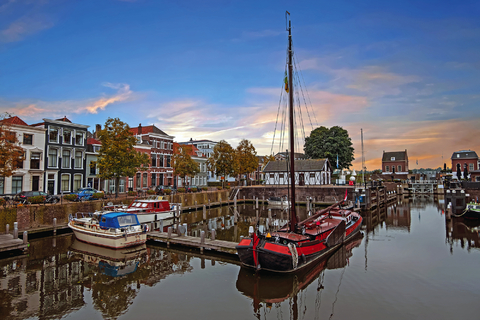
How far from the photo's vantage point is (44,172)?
37.7 metres

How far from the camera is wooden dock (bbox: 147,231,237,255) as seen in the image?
19.5m

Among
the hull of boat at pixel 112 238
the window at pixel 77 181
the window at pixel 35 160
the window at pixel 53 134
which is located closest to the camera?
the hull of boat at pixel 112 238

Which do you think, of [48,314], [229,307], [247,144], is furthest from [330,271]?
[247,144]

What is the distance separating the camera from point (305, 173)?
61.2 m

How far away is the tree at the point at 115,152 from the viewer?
36125 mm

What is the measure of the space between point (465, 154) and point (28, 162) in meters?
109

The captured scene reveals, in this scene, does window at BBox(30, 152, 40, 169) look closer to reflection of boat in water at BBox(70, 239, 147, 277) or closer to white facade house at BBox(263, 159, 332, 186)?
reflection of boat in water at BBox(70, 239, 147, 277)

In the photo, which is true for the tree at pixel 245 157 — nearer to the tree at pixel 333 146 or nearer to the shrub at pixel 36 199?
the tree at pixel 333 146

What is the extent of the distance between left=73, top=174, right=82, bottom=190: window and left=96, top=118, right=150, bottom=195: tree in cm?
713

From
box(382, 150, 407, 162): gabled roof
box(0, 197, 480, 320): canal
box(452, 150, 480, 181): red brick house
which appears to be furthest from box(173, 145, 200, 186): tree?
box(382, 150, 407, 162): gabled roof

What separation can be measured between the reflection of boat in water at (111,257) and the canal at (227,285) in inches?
2.7

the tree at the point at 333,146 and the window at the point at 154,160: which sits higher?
the tree at the point at 333,146

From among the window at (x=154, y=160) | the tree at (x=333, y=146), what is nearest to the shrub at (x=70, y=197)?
the window at (x=154, y=160)

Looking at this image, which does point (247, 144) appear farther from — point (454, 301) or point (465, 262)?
point (454, 301)
